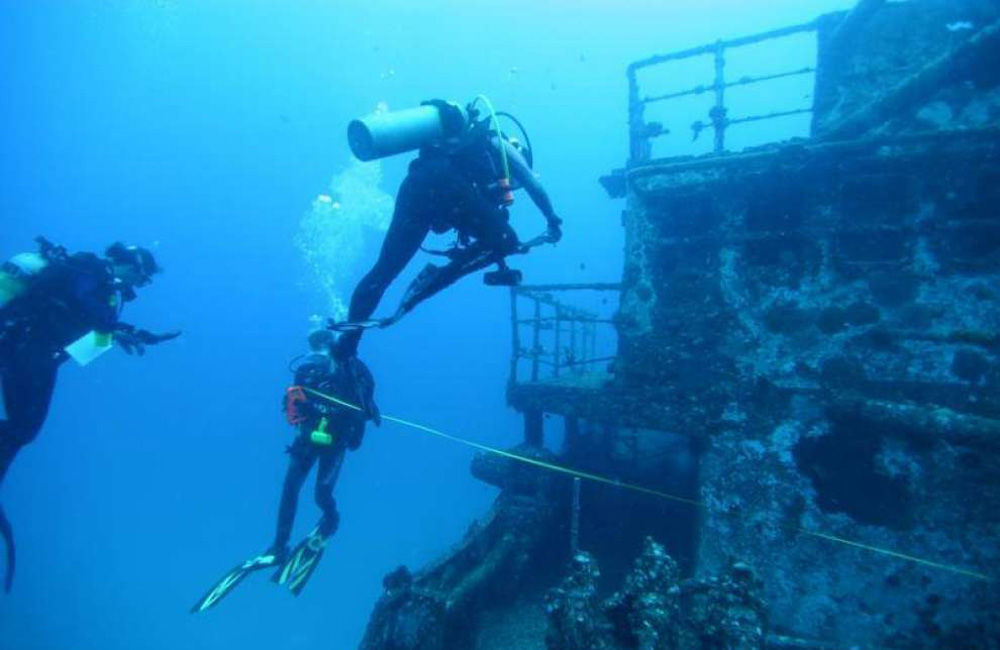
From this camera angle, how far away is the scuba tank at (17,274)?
238 inches

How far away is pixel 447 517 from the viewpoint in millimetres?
63469

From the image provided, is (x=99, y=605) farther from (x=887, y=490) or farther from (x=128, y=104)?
(x=128, y=104)

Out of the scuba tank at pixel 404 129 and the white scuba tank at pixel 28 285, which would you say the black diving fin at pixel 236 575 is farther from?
the scuba tank at pixel 404 129

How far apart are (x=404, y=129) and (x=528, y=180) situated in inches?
39.2

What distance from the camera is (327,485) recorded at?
6602mm

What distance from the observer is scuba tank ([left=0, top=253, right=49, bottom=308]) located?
604cm

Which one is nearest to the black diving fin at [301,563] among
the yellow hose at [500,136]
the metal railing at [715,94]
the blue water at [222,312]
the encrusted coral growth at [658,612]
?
the encrusted coral growth at [658,612]

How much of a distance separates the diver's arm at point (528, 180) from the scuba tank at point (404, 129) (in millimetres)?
419

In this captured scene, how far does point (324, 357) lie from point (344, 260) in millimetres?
135827

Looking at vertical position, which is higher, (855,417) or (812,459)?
(855,417)

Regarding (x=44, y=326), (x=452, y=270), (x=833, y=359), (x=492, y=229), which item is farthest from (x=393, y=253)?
(x=44, y=326)

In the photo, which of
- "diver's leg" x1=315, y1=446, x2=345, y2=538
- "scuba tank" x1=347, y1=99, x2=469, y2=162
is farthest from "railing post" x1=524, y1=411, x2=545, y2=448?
"scuba tank" x1=347, y1=99, x2=469, y2=162

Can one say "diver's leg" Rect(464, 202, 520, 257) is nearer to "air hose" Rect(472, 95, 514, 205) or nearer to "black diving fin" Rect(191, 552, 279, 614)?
"air hose" Rect(472, 95, 514, 205)

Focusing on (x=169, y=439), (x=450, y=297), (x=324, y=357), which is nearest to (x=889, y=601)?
(x=324, y=357)
